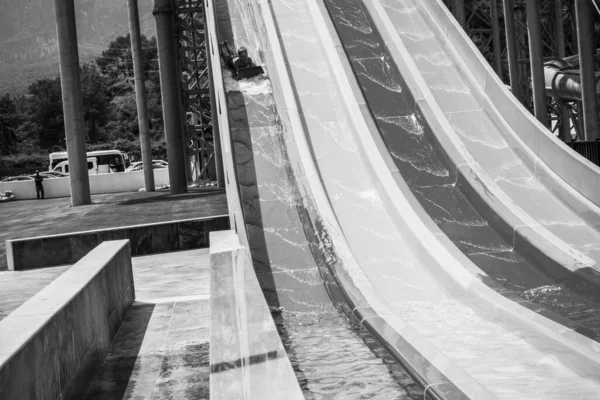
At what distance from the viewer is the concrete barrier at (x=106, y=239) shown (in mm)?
11773

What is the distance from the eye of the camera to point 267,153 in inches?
350

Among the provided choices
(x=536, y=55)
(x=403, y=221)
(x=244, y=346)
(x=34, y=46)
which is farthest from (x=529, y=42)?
(x=34, y=46)

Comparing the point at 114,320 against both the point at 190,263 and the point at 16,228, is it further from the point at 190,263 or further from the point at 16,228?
the point at 16,228

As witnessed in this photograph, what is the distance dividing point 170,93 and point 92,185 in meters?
13.2

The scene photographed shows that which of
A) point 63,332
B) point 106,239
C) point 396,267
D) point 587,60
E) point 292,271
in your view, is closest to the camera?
point 63,332

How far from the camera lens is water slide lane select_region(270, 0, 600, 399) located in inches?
189

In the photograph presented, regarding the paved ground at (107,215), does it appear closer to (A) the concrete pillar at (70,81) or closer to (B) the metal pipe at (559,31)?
(A) the concrete pillar at (70,81)

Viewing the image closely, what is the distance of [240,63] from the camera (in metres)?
10.8

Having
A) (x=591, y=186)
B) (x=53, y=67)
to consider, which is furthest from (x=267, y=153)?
(x=53, y=67)

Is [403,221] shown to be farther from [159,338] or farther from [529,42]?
[529,42]

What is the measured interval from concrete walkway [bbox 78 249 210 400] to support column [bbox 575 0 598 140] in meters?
9.60

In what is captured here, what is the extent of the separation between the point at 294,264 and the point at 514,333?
240 cm

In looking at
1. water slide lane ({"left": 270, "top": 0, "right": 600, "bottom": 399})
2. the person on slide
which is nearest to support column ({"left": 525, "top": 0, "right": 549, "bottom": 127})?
water slide lane ({"left": 270, "top": 0, "right": 600, "bottom": 399})

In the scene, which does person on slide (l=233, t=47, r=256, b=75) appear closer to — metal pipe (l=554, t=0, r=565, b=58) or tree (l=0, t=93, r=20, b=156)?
metal pipe (l=554, t=0, r=565, b=58)
